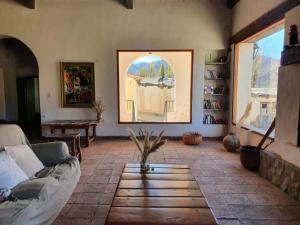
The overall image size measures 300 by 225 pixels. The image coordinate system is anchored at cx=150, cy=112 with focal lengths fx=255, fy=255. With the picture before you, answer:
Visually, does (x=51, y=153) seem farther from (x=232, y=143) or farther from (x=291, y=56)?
(x=232, y=143)

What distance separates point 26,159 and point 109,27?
4.19m

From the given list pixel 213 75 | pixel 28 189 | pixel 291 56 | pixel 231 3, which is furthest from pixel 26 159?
pixel 231 3

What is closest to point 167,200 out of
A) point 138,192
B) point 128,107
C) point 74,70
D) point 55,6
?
point 138,192

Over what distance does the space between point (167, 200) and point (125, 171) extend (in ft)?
2.59

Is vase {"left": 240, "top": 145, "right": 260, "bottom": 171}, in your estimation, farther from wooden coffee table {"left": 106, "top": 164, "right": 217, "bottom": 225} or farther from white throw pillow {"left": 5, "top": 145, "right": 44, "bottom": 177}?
white throw pillow {"left": 5, "top": 145, "right": 44, "bottom": 177}

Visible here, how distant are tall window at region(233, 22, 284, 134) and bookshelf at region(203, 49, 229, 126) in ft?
1.38

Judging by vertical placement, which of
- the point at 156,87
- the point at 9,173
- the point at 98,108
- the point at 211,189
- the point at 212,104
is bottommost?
the point at 211,189

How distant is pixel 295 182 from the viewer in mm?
3047

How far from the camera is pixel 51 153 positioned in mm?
3162

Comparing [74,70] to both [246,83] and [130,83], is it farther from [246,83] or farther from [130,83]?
[246,83]

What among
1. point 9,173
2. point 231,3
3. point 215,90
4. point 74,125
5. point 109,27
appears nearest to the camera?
point 9,173

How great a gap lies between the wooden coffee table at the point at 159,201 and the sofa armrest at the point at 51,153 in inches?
39.6

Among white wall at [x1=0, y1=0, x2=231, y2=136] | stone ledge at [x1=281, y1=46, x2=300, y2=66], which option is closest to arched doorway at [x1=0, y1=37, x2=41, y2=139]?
white wall at [x1=0, y1=0, x2=231, y2=136]

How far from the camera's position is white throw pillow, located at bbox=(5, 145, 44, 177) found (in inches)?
105
